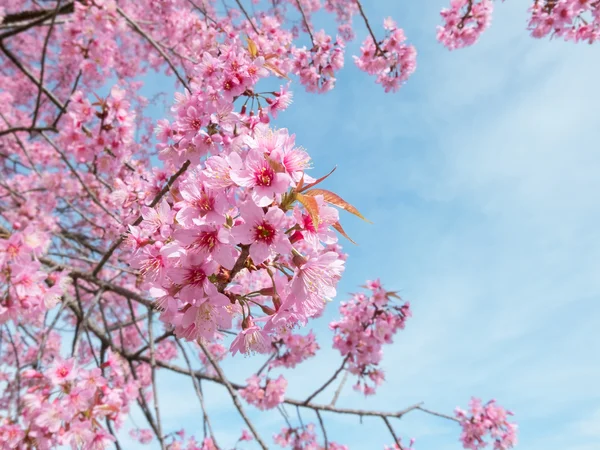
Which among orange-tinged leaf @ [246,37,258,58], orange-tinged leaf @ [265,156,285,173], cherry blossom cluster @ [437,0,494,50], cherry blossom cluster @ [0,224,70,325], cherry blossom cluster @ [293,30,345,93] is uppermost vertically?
cherry blossom cluster @ [437,0,494,50]

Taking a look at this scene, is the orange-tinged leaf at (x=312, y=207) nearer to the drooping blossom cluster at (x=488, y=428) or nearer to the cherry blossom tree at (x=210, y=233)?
the cherry blossom tree at (x=210, y=233)

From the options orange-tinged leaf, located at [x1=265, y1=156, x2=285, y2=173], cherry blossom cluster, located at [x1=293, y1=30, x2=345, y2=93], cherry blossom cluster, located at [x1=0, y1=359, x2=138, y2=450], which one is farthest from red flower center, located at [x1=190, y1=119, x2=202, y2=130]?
cherry blossom cluster, located at [x1=293, y1=30, x2=345, y2=93]

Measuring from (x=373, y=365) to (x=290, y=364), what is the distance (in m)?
0.95

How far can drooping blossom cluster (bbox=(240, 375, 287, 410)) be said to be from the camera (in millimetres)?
4484

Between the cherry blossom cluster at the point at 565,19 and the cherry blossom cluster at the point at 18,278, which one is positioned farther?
the cherry blossom cluster at the point at 565,19

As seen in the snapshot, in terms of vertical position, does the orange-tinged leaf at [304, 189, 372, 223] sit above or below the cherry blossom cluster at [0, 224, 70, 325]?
below

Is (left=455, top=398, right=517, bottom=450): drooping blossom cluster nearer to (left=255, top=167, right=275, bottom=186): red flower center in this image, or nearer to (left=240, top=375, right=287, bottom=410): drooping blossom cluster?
(left=240, top=375, right=287, bottom=410): drooping blossom cluster

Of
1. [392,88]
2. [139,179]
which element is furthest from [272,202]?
[392,88]

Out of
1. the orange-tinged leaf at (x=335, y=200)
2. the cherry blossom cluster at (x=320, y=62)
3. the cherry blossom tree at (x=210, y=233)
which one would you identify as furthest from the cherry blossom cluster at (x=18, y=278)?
the cherry blossom cluster at (x=320, y=62)

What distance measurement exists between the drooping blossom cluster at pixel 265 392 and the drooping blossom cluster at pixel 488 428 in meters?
2.16

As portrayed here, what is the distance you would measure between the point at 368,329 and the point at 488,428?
6.56 ft

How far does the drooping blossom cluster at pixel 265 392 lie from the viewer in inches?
177

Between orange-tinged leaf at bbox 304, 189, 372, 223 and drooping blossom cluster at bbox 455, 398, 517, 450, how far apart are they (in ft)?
15.4

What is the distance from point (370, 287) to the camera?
14.4 feet
